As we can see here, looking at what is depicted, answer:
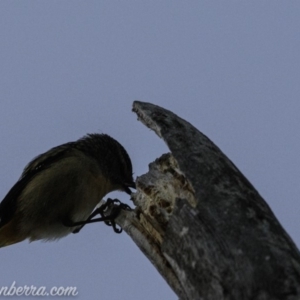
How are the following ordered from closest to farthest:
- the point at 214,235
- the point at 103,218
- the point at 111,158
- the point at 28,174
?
the point at 214,235 → the point at 103,218 → the point at 28,174 → the point at 111,158

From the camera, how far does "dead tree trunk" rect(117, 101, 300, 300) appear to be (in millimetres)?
2629

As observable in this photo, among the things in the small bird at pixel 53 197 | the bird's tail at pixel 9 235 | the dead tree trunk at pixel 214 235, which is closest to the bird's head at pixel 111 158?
the small bird at pixel 53 197

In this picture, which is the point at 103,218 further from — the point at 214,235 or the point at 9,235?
the point at 214,235

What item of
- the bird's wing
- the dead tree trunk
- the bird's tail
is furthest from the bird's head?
the dead tree trunk

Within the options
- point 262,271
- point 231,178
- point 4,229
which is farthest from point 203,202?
point 4,229

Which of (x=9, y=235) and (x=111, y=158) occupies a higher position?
(x=111, y=158)

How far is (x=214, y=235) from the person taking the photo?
2.88 m

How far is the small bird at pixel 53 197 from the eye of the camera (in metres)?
6.33

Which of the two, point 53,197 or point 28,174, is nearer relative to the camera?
point 53,197


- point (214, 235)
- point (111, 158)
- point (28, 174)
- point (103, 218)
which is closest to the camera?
point (214, 235)

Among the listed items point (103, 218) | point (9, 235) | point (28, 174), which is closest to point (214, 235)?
point (103, 218)

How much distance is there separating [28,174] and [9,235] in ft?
2.58

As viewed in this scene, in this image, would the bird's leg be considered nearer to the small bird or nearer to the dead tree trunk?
the small bird

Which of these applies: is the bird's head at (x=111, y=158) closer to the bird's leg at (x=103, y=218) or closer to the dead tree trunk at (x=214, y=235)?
the bird's leg at (x=103, y=218)
